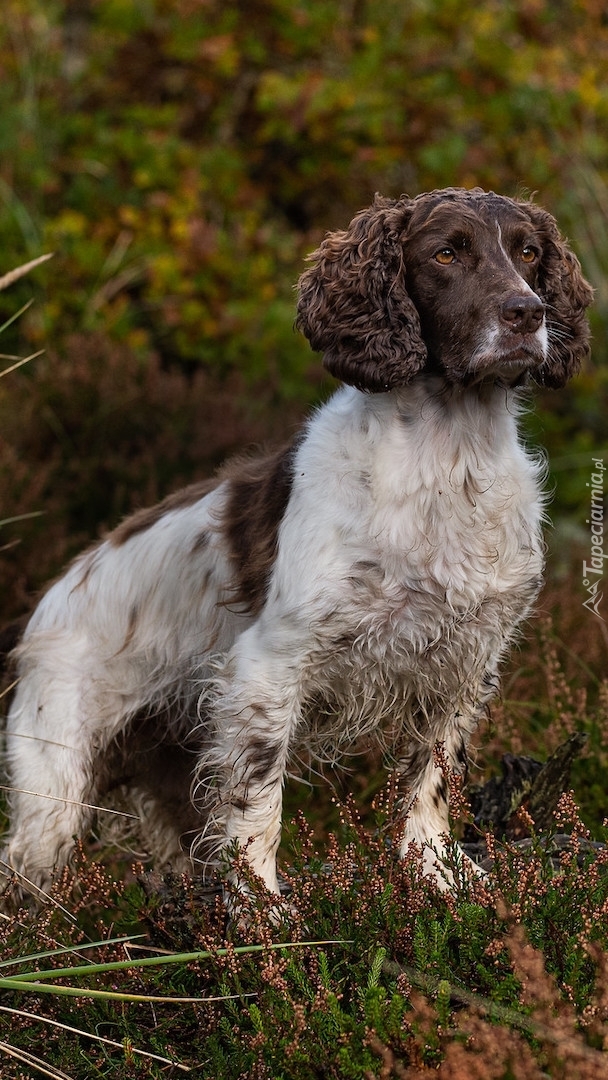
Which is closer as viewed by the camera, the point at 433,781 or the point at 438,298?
the point at 438,298

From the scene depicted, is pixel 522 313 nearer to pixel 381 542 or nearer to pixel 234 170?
pixel 381 542

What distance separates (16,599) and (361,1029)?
3203 mm

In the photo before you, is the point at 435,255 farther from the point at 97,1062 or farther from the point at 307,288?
the point at 97,1062

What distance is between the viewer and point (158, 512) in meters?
4.10

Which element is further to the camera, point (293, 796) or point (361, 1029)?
point (293, 796)

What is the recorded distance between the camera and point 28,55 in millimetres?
9039

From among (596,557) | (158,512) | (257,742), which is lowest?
(596,557)

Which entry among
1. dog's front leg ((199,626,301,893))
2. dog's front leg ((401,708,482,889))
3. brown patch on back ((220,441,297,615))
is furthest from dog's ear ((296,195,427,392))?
dog's front leg ((401,708,482,889))

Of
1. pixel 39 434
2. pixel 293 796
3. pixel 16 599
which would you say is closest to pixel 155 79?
pixel 39 434

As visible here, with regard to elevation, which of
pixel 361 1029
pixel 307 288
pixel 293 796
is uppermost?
pixel 307 288

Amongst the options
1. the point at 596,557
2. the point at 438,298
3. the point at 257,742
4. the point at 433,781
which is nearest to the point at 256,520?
the point at 257,742

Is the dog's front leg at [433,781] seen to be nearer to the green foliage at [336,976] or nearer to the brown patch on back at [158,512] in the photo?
the green foliage at [336,976]

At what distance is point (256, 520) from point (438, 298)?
77 cm

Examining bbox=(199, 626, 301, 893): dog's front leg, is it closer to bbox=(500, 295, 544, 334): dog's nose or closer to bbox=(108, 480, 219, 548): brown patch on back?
bbox=(108, 480, 219, 548): brown patch on back
